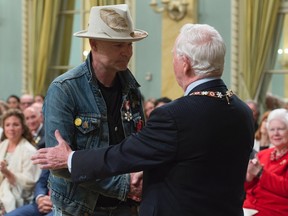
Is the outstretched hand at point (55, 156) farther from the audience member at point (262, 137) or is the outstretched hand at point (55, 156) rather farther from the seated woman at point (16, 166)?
the audience member at point (262, 137)

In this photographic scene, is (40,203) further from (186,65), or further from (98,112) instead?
(186,65)

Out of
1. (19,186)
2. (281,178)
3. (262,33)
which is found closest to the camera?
(281,178)

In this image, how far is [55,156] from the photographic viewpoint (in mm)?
2553

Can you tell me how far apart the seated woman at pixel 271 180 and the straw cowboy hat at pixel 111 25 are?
173 centimetres

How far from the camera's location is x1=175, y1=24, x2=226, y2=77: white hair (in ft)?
7.64

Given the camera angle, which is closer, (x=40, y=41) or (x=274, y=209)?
(x=274, y=209)

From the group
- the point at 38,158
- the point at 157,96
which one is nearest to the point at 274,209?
the point at 38,158

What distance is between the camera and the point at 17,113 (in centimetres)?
619

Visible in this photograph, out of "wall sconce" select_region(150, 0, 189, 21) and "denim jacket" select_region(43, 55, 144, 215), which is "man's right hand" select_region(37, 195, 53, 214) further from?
"wall sconce" select_region(150, 0, 189, 21)

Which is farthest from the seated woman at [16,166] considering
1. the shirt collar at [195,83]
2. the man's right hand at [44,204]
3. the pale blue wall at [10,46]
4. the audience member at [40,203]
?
the pale blue wall at [10,46]

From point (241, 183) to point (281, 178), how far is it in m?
2.04

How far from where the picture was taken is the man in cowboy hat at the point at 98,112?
2697 millimetres

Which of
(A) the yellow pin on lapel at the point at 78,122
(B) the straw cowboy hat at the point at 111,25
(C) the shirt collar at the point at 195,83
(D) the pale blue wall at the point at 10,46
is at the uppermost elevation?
(B) the straw cowboy hat at the point at 111,25

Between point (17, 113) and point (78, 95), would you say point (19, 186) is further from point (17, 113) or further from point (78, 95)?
point (78, 95)
